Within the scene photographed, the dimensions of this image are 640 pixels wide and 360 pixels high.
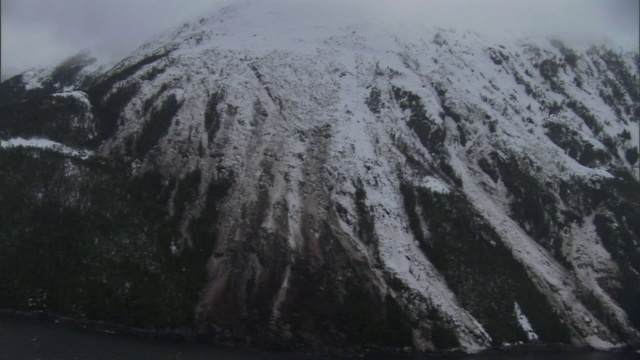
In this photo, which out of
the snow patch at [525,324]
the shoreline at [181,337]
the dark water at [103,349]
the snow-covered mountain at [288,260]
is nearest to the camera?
the dark water at [103,349]

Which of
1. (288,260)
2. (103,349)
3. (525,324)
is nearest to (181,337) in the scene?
(103,349)

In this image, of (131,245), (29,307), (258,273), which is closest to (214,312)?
(258,273)

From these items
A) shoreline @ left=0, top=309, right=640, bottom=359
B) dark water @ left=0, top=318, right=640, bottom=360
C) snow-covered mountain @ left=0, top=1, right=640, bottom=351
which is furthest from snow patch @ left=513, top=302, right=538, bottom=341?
shoreline @ left=0, top=309, right=640, bottom=359

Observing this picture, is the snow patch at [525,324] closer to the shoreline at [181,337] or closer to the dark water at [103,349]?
the dark water at [103,349]

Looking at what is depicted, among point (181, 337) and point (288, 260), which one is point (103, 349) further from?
point (288, 260)

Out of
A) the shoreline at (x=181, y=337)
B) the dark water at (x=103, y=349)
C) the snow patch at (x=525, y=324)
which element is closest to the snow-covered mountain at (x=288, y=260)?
the snow patch at (x=525, y=324)

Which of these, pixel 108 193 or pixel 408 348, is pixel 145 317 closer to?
pixel 108 193

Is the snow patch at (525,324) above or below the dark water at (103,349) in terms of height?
above

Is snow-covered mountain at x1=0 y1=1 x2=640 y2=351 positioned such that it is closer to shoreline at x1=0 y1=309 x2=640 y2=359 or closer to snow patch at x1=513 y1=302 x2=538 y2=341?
snow patch at x1=513 y1=302 x2=538 y2=341

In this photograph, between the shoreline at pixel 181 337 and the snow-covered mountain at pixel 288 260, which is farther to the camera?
the snow-covered mountain at pixel 288 260
